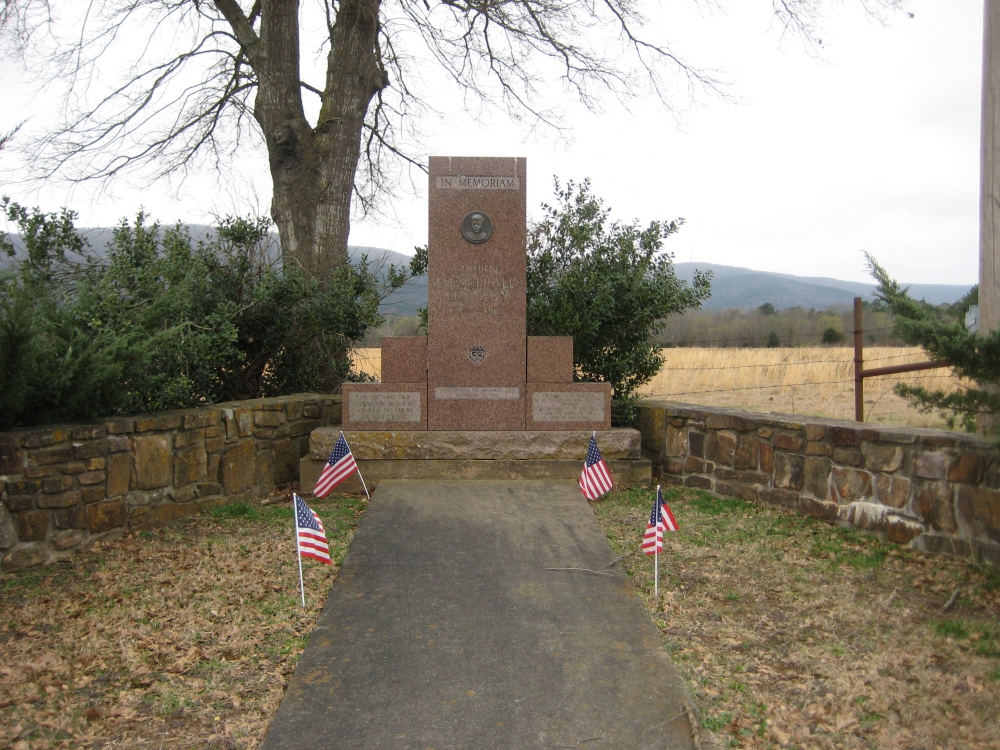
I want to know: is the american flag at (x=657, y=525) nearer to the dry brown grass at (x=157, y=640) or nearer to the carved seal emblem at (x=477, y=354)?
the dry brown grass at (x=157, y=640)

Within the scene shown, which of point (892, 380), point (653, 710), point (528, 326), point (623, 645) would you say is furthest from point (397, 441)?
point (892, 380)

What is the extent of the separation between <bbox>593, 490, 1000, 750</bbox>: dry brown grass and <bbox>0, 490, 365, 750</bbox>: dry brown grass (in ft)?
6.29

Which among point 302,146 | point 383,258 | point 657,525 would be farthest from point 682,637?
point 302,146

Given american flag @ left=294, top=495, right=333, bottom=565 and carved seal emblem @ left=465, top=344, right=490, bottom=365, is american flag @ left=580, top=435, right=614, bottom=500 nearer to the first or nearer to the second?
carved seal emblem @ left=465, top=344, right=490, bottom=365

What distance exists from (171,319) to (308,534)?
4.19 metres

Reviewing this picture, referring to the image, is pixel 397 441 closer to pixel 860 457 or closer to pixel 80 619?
pixel 80 619

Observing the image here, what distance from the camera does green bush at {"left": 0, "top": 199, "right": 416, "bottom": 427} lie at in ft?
17.3

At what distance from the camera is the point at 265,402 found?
23.8 ft

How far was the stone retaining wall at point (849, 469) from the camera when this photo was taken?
4.82m

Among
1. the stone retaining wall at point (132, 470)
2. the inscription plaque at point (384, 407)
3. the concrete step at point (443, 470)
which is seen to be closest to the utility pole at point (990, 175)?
the concrete step at point (443, 470)

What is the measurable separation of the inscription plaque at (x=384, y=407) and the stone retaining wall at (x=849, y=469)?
2.39 metres

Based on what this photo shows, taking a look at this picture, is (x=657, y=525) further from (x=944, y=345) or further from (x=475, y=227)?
(x=475, y=227)

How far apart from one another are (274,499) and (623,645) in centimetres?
437

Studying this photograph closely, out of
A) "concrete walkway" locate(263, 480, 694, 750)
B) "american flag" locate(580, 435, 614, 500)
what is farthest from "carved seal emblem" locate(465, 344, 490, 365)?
"concrete walkway" locate(263, 480, 694, 750)
